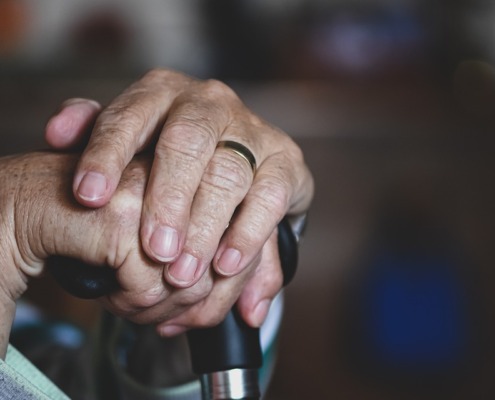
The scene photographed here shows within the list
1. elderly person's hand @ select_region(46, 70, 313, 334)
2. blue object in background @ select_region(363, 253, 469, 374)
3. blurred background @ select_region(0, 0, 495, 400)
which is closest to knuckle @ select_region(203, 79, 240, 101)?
elderly person's hand @ select_region(46, 70, 313, 334)

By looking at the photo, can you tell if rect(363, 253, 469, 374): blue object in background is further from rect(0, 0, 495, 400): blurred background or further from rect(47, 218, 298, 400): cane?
rect(47, 218, 298, 400): cane

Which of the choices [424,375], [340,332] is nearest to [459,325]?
[424,375]

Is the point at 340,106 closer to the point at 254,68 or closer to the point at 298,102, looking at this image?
the point at 298,102

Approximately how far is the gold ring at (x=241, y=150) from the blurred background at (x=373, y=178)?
5.25 feet

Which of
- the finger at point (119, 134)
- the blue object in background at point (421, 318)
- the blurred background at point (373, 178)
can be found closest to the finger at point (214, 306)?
the finger at point (119, 134)

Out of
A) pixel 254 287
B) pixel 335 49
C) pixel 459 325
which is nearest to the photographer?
pixel 254 287

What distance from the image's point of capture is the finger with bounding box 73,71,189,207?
0.50 meters

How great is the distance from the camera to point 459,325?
2.32 meters

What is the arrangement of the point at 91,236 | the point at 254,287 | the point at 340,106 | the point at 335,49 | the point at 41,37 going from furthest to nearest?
1. the point at 41,37
2. the point at 335,49
3. the point at 340,106
4. the point at 254,287
5. the point at 91,236

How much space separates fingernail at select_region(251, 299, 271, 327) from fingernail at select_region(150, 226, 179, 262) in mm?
125

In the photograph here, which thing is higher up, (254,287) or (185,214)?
(185,214)

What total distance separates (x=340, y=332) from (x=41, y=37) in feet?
5.29

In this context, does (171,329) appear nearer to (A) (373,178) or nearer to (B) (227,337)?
(B) (227,337)

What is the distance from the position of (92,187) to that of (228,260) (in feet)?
0.36
